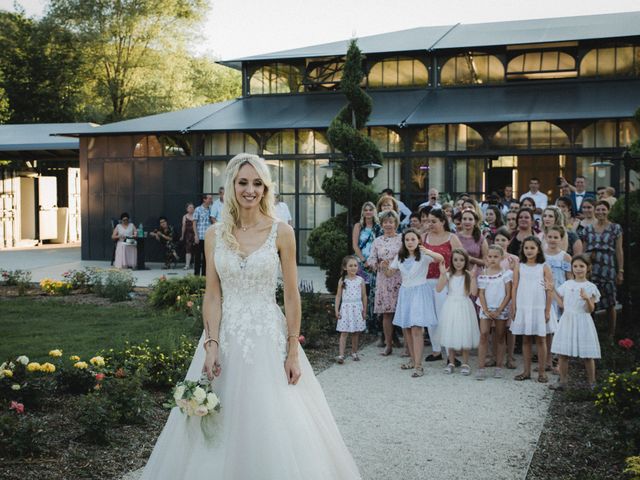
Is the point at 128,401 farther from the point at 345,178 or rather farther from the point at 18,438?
the point at 345,178

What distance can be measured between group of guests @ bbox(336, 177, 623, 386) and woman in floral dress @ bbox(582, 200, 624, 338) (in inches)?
0.6

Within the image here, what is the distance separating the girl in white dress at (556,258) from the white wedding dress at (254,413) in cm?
572

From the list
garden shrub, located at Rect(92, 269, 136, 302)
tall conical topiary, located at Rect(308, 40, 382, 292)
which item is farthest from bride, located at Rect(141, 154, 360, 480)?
garden shrub, located at Rect(92, 269, 136, 302)

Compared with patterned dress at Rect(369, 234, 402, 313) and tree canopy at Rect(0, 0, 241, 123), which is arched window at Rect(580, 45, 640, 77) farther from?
tree canopy at Rect(0, 0, 241, 123)

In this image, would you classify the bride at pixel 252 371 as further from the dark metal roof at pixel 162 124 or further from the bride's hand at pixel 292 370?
the dark metal roof at pixel 162 124

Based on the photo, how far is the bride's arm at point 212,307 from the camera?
465 centimetres

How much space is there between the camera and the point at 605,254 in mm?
11438

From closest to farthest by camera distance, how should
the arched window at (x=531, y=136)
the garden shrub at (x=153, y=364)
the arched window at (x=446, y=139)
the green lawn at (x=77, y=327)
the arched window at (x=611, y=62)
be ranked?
1. the garden shrub at (x=153, y=364)
2. the green lawn at (x=77, y=327)
3. the arched window at (x=531, y=136)
4. the arched window at (x=446, y=139)
5. the arched window at (x=611, y=62)

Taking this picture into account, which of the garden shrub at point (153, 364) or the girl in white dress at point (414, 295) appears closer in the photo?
the garden shrub at point (153, 364)

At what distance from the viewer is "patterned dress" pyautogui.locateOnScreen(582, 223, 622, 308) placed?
11.4 meters

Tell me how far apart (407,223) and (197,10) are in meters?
37.6

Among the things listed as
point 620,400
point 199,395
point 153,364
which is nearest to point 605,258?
point 620,400

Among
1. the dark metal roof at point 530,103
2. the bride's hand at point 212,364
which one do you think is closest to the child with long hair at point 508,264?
the bride's hand at point 212,364

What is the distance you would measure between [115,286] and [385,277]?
6.94 metres
